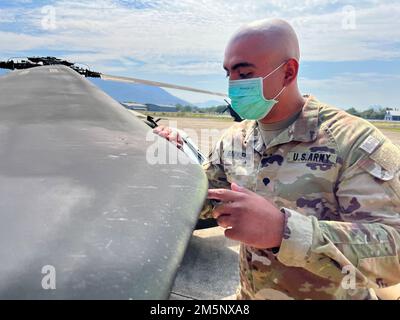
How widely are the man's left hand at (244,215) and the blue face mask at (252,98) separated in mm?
778

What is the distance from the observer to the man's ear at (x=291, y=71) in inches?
66.4

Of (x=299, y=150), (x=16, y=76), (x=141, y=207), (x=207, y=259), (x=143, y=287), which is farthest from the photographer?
(x=207, y=259)

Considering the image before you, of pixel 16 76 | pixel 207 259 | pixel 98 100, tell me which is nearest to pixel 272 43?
pixel 98 100

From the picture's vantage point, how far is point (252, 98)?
1.73 metres

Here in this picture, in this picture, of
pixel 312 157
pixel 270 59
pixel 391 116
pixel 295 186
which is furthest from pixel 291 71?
pixel 391 116

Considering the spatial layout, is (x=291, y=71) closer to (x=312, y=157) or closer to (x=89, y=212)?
(x=312, y=157)

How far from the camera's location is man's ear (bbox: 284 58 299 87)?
1.69 m

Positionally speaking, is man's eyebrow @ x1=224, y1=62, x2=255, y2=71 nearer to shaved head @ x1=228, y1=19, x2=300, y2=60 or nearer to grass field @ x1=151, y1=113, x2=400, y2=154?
shaved head @ x1=228, y1=19, x2=300, y2=60

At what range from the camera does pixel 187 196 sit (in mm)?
830

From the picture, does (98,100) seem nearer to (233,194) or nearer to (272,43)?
(272,43)

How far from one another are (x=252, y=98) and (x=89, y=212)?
1192mm

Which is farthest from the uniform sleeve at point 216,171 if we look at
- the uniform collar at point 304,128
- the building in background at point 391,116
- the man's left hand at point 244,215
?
the building in background at point 391,116

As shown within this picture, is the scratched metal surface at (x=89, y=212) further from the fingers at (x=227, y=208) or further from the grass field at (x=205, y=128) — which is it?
the grass field at (x=205, y=128)
